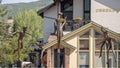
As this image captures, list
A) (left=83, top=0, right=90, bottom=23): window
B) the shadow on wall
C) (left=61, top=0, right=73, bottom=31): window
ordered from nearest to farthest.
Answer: the shadow on wall → (left=83, top=0, right=90, bottom=23): window → (left=61, top=0, right=73, bottom=31): window

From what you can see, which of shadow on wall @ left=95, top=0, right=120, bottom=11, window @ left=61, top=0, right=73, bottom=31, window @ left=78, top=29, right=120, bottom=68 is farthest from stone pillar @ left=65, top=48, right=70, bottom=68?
shadow on wall @ left=95, top=0, right=120, bottom=11

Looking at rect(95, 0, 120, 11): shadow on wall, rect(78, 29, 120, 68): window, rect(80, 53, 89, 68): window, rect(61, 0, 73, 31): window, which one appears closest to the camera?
rect(78, 29, 120, 68): window

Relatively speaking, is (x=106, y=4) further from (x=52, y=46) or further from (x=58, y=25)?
(x=58, y=25)

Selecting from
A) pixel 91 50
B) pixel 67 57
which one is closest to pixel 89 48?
pixel 91 50

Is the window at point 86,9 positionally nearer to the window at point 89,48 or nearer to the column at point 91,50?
the window at point 89,48

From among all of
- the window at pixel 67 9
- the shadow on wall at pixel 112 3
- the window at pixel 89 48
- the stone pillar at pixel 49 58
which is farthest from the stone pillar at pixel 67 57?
the shadow on wall at pixel 112 3

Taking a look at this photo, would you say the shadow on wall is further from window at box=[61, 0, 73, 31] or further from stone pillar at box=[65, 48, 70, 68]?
stone pillar at box=[65, 48, 70, 68]

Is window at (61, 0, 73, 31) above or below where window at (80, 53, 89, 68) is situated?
above

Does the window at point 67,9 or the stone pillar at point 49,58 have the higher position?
the window at point 67,9

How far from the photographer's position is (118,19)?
1414 inches

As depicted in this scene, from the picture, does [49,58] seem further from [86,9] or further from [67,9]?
[86,9]

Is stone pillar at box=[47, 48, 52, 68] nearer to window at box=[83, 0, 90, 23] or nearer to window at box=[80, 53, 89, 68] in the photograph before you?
window at box=[80, 53, 89, 68]

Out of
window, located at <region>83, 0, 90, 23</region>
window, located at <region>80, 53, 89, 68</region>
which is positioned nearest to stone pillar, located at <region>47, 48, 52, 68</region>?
window, located at <region>80, 53, 89, 68</region>

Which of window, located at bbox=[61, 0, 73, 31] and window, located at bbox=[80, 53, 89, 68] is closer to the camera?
window, located at bbox=[80, 53, 89, 68]
